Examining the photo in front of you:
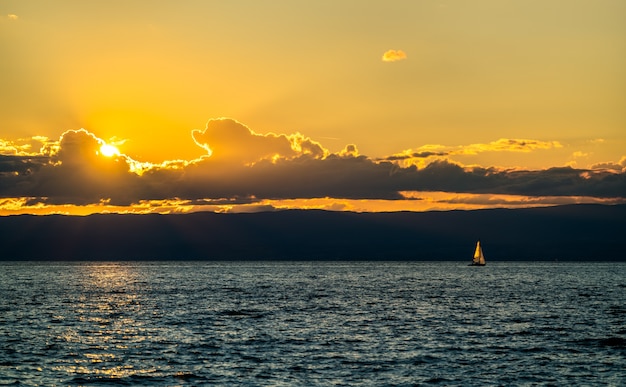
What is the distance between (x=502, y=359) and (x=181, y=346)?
25.8 meters

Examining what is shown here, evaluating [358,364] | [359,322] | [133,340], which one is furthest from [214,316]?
[358,364]

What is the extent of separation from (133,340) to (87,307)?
153 feet

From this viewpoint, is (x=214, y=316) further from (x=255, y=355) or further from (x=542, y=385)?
(x=542, y=385)

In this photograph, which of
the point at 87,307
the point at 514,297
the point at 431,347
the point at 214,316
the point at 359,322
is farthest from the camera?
the point at 514,297

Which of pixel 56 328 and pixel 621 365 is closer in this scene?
pixel 621 365

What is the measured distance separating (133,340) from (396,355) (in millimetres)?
24183

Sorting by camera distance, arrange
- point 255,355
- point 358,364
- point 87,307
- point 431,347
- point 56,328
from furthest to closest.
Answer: point 87,307 < point 56,328 < point 431,347 < point 255,355 < point 358,364

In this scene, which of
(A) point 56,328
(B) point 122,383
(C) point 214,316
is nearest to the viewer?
(B) point 122,383

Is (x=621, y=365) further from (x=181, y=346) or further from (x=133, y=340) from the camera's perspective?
(x=133, y=340)

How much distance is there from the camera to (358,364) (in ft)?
193

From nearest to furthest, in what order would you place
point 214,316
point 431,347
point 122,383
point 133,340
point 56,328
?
point 122,383, point 431,347, point 133,340, point 56,328, point 214,316

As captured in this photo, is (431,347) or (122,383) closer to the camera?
(122,383)

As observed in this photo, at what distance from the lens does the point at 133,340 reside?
7325 cm

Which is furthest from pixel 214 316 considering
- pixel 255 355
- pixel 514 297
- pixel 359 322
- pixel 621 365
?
pixel 514 297
